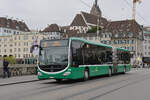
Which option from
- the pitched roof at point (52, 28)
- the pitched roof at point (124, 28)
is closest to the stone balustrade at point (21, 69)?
the pitched roof at point (124, 28)

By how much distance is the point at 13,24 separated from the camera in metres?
130

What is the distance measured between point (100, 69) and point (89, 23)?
118m

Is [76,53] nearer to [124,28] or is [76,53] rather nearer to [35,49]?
[35,49]

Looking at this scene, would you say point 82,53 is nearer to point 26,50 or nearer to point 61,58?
point 61,58

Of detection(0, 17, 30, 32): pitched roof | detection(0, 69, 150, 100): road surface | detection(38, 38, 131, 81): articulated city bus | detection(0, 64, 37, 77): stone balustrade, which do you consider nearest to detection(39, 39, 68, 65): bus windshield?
detection(38, 38, 131, 81): articulated city bus

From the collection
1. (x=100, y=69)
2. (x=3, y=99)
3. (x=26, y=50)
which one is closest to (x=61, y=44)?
(x=100, y=69)

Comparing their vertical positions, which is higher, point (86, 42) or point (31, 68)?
point (86, 42)

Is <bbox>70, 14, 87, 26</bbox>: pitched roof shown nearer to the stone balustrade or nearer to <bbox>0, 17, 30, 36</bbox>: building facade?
<bbox>0, 17, 30, 36</bbox>: building facade

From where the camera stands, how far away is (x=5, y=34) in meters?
128

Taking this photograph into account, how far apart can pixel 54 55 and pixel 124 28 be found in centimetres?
8690

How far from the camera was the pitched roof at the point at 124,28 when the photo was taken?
332 ft

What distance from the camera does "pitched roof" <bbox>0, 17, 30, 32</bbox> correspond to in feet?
410

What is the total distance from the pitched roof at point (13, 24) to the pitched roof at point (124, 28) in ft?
149

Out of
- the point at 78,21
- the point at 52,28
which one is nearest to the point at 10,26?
the point at 52,28
